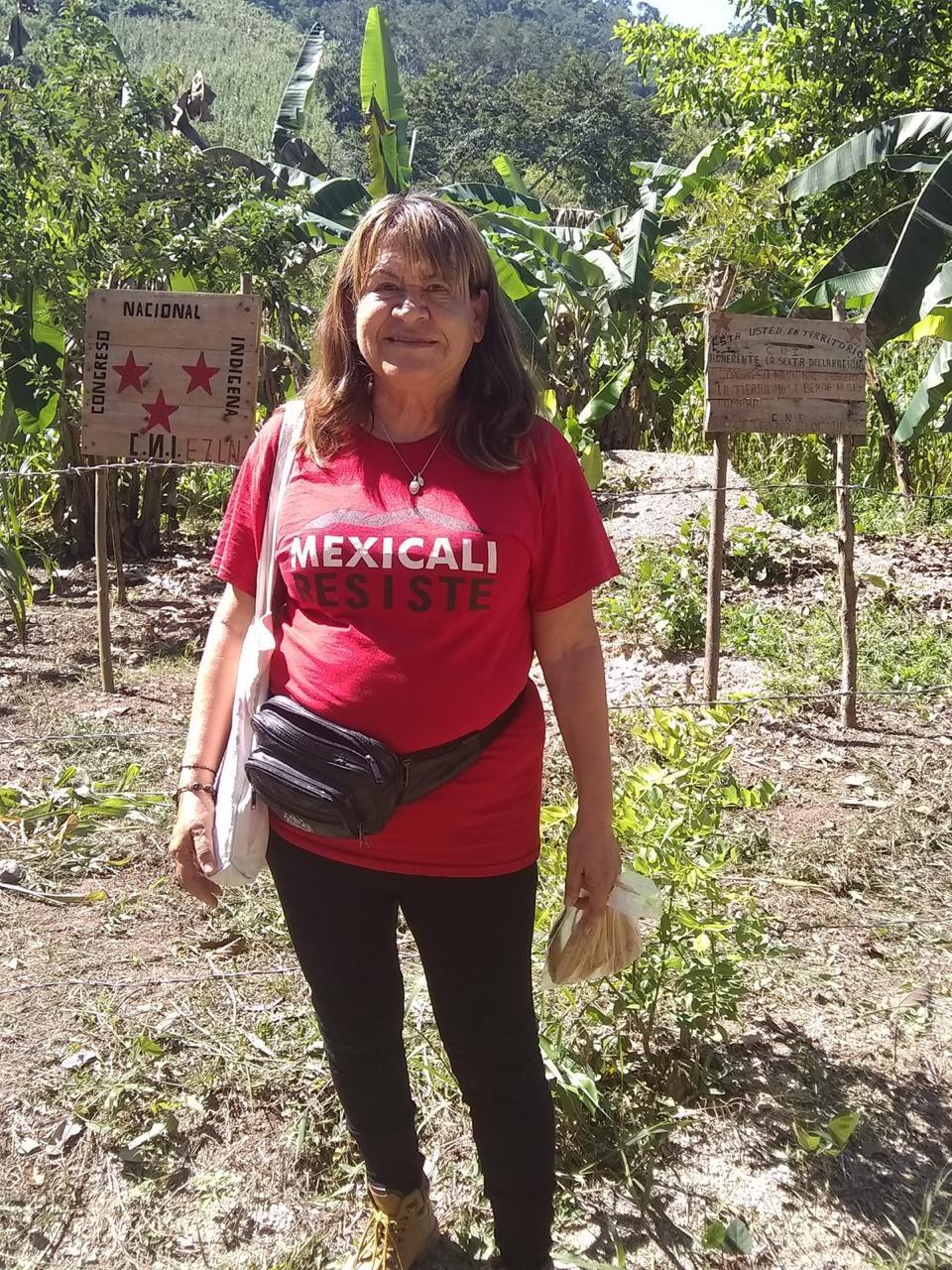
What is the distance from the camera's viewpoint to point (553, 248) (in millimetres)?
9406

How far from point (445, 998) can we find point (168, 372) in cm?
356

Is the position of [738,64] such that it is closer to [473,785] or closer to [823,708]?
[823,708]

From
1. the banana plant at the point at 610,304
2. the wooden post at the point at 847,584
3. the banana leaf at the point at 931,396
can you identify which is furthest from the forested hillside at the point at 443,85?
the banana leaf at the point at 931,396

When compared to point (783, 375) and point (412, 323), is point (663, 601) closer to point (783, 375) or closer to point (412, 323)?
point (783, 375)

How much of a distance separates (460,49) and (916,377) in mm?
84486

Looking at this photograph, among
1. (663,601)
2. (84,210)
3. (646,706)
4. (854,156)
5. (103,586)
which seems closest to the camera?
(646,706)

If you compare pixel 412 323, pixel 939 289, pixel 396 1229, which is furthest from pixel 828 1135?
pixel 939 289

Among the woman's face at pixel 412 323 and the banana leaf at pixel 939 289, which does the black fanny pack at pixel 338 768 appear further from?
the banana leaf at pixel 939 289

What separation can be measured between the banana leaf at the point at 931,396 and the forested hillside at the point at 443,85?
4.86 meters

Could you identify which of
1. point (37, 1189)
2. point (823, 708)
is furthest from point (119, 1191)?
point (823, 708)

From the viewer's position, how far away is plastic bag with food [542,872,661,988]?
1.98 m

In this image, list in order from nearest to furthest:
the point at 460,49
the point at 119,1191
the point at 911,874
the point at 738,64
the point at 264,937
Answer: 1. the point at 119,1191
2. the point at 264,937
3. the point at 911,874
4. the point at 738,64
5. the point at 460,49

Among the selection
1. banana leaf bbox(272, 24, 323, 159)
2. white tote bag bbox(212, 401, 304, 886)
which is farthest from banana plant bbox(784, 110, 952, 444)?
banana leaf bbox(272, 24, 323, 159)

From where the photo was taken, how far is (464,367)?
1.82 meters
